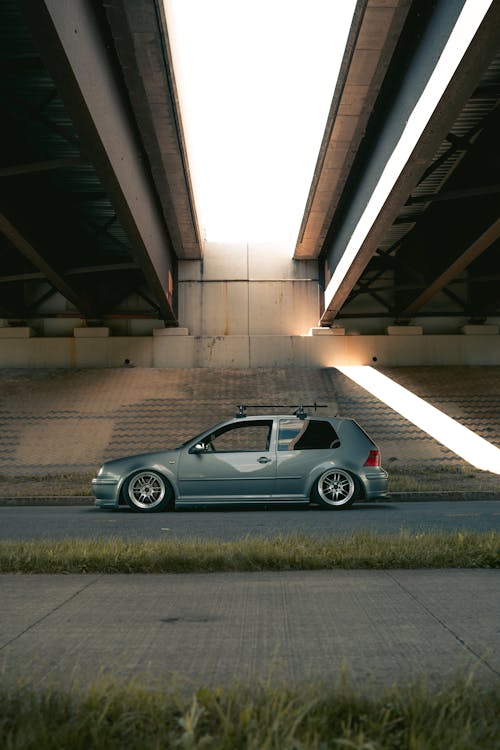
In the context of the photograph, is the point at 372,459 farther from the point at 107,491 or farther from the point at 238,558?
the point at 238,558

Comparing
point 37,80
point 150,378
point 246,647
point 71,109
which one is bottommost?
point 246,647

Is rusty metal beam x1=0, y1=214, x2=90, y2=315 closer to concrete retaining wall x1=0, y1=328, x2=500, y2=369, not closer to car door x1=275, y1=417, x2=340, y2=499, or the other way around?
concrete retaining wall x1=0, y1=328, x2=500, y2=369

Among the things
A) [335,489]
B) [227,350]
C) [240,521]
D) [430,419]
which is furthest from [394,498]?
[227,350]

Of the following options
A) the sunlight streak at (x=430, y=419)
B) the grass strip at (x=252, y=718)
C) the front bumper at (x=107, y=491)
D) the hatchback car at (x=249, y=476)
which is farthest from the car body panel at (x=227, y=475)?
the sunlight streak at (x=430, y=419)

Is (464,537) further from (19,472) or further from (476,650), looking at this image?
(19,472)

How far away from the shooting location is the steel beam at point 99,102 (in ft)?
40.1

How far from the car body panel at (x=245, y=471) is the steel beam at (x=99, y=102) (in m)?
6.31

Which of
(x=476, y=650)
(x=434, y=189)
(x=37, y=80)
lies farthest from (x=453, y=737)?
(x=434, y=189)

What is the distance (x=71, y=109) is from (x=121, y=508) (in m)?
7.09

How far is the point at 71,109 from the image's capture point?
577 inches

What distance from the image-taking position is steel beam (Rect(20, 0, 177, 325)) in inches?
481

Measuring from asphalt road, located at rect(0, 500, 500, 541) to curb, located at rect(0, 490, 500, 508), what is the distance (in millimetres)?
1093

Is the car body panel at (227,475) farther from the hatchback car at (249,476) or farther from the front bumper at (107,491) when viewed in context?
the front bumper at (107,491)

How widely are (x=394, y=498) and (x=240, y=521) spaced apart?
16.8 ft
